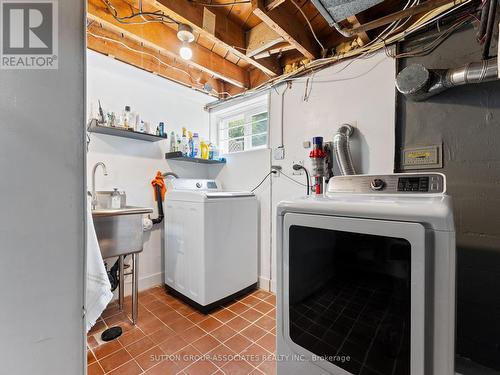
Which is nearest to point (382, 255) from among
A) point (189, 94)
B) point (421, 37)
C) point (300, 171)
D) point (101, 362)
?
point (300, 171)

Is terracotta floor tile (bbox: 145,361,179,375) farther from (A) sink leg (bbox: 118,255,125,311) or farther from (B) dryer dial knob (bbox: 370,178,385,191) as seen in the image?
(B) dryer dial knob (bbox: 370,178,385,191)

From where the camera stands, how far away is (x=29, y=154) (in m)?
0.73

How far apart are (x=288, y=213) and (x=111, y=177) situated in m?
1.96

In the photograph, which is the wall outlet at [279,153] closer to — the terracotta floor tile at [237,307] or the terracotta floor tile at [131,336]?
the terracotta floor tile at [237,307]

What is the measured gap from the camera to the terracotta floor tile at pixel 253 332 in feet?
5.43

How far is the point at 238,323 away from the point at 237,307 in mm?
253

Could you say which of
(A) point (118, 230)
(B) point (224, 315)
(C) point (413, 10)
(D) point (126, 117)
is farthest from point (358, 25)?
(B) point (224, 315)

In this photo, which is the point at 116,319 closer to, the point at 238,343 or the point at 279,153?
Result: the point at 238,343

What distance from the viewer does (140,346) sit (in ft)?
5.08

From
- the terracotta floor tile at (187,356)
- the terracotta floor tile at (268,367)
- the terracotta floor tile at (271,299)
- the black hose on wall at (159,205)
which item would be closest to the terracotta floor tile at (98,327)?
the terracotta floor tile at (187,356)

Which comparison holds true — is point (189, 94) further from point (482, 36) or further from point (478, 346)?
point (478, 346)

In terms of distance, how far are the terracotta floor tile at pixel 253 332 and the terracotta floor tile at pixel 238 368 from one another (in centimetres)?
23

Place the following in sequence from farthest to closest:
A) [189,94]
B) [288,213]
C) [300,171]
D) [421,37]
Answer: [189,94]
[300,171]
[421,37]
[288,213]

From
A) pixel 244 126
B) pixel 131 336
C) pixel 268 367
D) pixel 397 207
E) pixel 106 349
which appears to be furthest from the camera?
pixel 244 126
